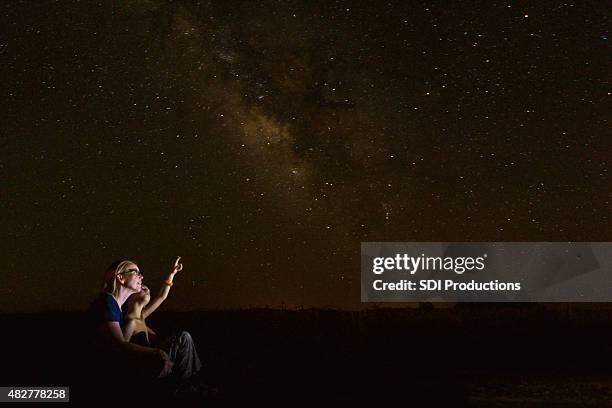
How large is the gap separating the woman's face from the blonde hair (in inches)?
0.9

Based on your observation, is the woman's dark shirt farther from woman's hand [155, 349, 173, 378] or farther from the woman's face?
woman's hand [155, 349, 173, 378]

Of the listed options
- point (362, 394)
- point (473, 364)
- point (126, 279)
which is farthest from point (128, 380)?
point (473, 364)

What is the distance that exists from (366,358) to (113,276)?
14.9 feet

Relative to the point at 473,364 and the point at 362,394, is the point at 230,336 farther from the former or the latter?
the point at 362,394

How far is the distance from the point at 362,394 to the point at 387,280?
6.71 m

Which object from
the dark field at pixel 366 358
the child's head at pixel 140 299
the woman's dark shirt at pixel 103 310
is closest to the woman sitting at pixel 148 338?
the child's head at pixel 140 299

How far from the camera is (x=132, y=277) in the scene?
3.68 meters

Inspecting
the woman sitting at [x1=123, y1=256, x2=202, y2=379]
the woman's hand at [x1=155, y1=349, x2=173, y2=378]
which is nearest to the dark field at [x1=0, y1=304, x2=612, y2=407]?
the woman's hand at [x1=155, y1=349, x2=173, y2=378]

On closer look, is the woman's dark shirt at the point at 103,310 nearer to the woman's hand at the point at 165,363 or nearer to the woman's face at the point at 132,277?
the woman's face at the point at 132,277

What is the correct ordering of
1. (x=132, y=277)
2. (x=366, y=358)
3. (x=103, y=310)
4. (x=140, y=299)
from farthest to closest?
1. (x=366, y=358)
2. (x=140, y=299)
3. (x=132, y=277)
4. (x=103, y=310)

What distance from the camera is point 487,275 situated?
13523 mm

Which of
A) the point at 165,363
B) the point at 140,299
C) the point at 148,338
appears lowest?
the point at 165,363

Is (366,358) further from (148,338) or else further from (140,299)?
(140,299)

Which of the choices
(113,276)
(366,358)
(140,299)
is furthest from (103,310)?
(366,358)
